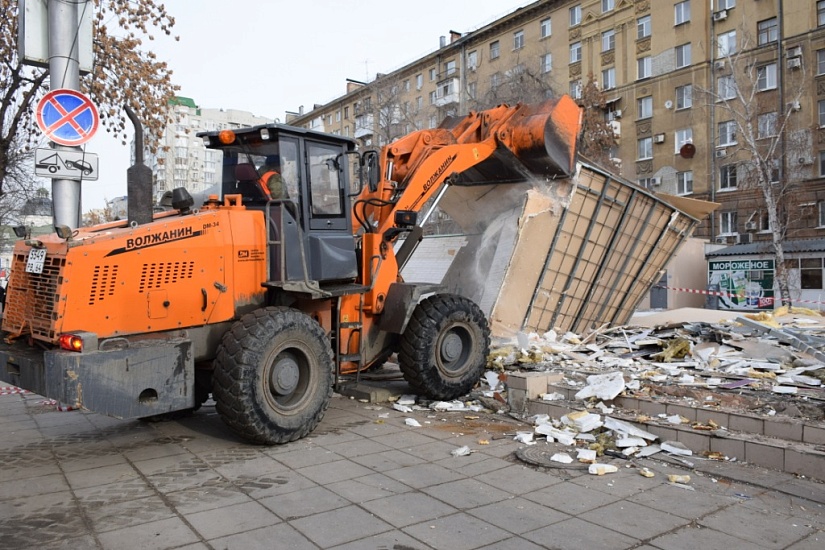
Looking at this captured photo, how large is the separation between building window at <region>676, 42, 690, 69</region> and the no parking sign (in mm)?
30510

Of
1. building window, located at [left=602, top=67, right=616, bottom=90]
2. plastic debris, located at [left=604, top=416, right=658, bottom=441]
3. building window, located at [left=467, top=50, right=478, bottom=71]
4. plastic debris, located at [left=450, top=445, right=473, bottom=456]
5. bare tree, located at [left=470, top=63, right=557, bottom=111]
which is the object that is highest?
building window, located at [left=467, top=50, right=478, bottom=71]

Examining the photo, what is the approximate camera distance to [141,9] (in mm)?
12273

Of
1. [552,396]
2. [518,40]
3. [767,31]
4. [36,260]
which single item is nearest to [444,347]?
[552,396]

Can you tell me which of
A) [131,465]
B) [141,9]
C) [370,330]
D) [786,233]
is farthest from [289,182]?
[786,233]

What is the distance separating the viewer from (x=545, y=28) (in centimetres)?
3738

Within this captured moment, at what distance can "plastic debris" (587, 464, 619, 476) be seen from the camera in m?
4.68

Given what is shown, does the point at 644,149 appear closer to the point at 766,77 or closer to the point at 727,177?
the point at 727,177

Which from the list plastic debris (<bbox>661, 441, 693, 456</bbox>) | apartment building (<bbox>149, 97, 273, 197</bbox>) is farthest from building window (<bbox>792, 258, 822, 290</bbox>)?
plastic debris (<bbox>661, 441, 693, 456</bbox>)

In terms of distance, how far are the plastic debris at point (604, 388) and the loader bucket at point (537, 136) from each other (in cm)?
319

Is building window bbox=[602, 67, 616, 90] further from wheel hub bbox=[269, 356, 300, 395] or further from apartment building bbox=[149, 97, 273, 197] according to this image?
wheel hub bbox=[269, 356, 300, 395]

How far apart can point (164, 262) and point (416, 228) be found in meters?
3.12

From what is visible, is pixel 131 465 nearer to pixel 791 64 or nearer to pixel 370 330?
pixel 370 330

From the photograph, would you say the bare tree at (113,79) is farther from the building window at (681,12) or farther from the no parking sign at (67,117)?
the building window at (681,12)

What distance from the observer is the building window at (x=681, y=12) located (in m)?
30.9
